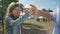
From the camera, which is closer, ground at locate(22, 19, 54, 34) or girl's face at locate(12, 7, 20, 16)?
girl's face at locate(12, 7, 20, 16)

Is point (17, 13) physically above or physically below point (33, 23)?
above

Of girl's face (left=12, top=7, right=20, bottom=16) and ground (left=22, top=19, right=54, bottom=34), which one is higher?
girl's face (left=12, top=7, right=20, bottom=16)

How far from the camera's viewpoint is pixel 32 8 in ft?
2.08

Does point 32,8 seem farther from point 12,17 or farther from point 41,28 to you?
point 41,28

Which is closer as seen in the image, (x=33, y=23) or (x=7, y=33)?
(x=7, y=33)

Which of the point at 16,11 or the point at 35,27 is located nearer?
the point at 16,11

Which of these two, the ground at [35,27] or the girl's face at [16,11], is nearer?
the girl's face at [16,11]

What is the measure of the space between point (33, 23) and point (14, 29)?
9.3 inches

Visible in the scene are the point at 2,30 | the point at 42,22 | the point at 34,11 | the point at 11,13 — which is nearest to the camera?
the point at 34,11

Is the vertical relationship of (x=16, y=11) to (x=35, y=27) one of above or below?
above

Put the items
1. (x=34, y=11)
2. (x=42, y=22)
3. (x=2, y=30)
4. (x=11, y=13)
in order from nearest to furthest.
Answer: (x=34, y=11), (x=11, y=13), (x=42, y=22), (x=2, y=30)

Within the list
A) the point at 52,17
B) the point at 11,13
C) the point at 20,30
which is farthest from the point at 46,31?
the point at 52,17

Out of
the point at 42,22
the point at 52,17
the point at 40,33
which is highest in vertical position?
the point at 52,17

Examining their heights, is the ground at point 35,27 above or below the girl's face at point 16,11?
below
